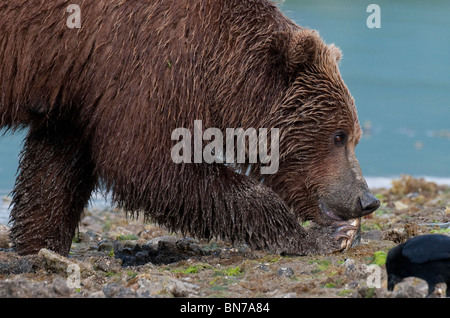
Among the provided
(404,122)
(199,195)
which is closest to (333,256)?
(199,195)

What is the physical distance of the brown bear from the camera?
607 centimetres

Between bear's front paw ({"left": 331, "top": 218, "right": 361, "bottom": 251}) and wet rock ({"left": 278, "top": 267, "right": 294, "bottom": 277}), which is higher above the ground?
bear's front paw ({"left": 331, "top": 218, "right": 361, "bottom": 251})

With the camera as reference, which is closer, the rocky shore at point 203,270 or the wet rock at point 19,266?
the rocky shore at point 203,270

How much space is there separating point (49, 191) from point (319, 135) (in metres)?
2.42

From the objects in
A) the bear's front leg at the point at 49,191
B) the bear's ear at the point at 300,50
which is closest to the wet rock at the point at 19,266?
the bear's front leg at the point at 49,191

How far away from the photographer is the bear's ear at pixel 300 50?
6.46 meters

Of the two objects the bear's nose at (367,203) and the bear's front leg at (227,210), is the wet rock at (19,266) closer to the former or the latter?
the bear's front leg at (227,210)

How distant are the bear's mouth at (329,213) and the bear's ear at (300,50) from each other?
45.6 inches

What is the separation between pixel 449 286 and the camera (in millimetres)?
4793

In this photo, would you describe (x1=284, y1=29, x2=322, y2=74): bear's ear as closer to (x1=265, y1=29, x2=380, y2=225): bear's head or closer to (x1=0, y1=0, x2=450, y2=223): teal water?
(x1=265, y1=29, x2=380, y2=225): bear's head

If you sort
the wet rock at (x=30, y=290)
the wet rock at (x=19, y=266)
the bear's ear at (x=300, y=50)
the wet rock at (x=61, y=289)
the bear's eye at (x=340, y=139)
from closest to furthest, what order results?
the wet rock at (x=30, y=290) < the wet rock at (x=61, y=289) < the wet rock at (x=19, y=266) < the bear's ear at (x=300, y=50) < the bear's eye at (x=340, y=139)

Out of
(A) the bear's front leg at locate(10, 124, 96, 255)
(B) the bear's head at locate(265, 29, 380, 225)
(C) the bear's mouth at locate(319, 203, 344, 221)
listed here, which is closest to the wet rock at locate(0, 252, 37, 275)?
(A) the bear's front leg at locate(10, 124, 96, 255)

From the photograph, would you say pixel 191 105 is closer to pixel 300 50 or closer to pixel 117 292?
pixel 300 50
